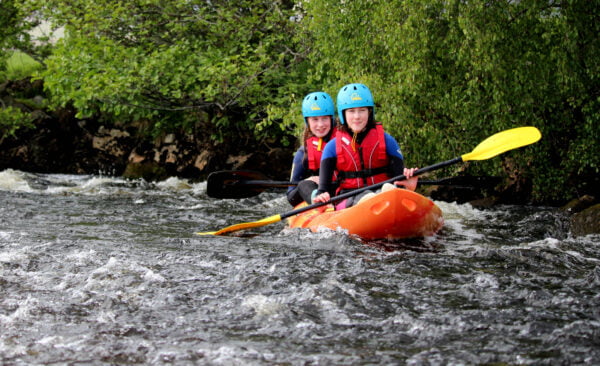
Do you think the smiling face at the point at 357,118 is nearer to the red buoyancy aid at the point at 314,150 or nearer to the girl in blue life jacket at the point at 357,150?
the girl in blue life jacket at the point at 357,150

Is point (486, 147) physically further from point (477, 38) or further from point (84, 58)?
point (84, 58)

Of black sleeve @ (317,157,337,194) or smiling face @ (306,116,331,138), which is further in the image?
smiling face @ (306,116,331,138)

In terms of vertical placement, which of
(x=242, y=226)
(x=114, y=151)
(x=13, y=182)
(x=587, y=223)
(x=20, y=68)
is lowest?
(x=587, y=223)

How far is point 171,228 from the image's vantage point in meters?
7.53

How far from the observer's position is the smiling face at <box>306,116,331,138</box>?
286 inches

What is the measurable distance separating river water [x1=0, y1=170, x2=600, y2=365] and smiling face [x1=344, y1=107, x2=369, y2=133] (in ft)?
3.59

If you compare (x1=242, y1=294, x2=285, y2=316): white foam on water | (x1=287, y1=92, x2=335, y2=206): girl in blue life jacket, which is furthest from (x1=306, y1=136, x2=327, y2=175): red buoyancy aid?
(x1=242, y1=294, x2=285, y2=316): white foam on water

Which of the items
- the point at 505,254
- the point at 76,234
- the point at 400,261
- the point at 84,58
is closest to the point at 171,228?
the point at 76,234

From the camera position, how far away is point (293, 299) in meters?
4.08

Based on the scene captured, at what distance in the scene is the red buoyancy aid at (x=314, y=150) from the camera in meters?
7.22

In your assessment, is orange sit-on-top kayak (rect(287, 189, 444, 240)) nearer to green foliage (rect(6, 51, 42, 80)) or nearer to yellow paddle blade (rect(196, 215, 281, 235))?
yellow paddle blade (rect(196, 215, 281, 235))

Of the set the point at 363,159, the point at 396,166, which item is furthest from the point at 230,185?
the point at 396,166

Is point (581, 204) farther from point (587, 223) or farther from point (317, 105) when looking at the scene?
point (317, 105)

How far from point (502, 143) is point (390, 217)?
1.55 meters
